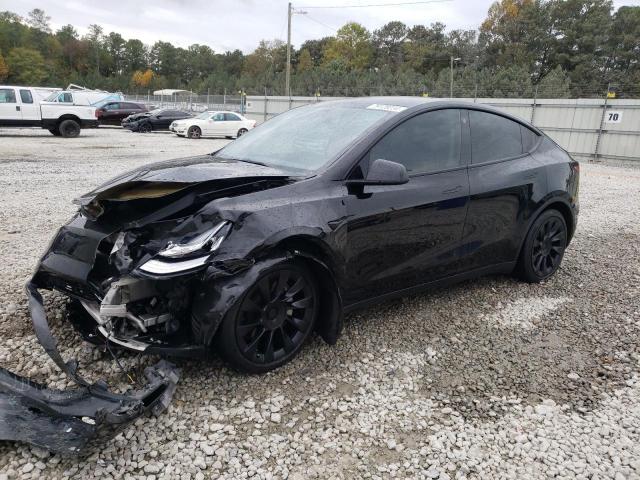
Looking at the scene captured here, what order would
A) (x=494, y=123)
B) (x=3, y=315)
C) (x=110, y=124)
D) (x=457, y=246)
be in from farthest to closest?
(x=110, y=124) < (x=494, y=123) < (x=457, y=246) < (x=3, y=315)

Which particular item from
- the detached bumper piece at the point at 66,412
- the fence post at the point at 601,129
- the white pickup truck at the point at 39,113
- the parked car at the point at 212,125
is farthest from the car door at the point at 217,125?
the detached bumper piece at the point at 66,412

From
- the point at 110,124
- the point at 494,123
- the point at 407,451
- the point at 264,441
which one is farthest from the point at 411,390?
the point at 110,124

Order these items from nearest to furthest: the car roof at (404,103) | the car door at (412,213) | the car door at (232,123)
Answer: the car door at (412,213) → the car roof at (404,103) → the car door at (232,123)

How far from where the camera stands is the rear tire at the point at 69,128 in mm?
18359

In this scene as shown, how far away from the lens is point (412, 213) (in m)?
3.40

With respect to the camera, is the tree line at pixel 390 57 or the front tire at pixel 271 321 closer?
the front tire at pixel 271 321

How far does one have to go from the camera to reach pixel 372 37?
9300 centimetres

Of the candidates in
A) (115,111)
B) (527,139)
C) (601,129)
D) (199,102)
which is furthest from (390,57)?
(527,139)

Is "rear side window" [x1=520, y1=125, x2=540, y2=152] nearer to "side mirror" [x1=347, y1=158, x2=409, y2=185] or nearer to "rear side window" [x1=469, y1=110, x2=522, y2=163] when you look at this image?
"rear side window" [x1=469, y1=110, x2=522, y2=163]

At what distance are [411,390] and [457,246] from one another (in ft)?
4.16

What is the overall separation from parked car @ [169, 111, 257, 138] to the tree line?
36.4 ft

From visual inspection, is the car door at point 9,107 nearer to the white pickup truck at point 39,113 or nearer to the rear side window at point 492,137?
the white pickup truck at point 39,113

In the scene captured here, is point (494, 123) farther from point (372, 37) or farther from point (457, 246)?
point (372, 37)

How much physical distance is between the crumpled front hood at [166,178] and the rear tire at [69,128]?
17.6m
